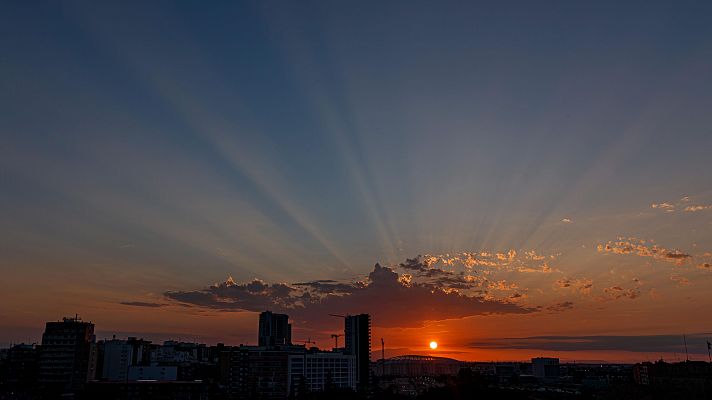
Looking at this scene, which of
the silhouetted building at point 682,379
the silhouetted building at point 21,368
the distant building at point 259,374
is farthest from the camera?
the distant building at point 259,374

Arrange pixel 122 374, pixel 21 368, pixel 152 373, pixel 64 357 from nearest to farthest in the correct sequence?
pixel 64 357
pixel 21 368
pixel 152 373
pixel 122 374

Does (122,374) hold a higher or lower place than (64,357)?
lower

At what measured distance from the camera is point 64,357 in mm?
151375

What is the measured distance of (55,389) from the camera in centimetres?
14538

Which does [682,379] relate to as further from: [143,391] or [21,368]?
[21,368]

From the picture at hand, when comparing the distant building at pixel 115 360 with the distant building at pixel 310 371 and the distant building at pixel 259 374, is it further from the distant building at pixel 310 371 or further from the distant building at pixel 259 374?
the distant building at pixel 310 371

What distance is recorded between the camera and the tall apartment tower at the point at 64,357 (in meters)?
149

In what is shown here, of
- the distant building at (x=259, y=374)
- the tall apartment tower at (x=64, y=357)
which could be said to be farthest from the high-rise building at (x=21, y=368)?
the distant building at (x=259, y=374)

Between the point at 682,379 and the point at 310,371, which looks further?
the point at 310,371

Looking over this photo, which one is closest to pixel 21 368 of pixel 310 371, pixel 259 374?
pixel 259 374

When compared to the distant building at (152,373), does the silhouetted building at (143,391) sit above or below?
below

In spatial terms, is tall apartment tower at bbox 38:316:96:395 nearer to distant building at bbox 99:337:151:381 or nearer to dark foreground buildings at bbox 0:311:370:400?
dark foreground buildings at bbox 0:311:370:400

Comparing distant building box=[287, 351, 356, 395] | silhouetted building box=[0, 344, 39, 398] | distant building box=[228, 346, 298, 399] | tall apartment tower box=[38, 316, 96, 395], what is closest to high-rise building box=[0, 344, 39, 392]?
silhouetted building box=[0, 344, 39, 398]

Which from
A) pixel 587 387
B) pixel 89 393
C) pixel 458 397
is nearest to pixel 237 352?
pixel 89 393
